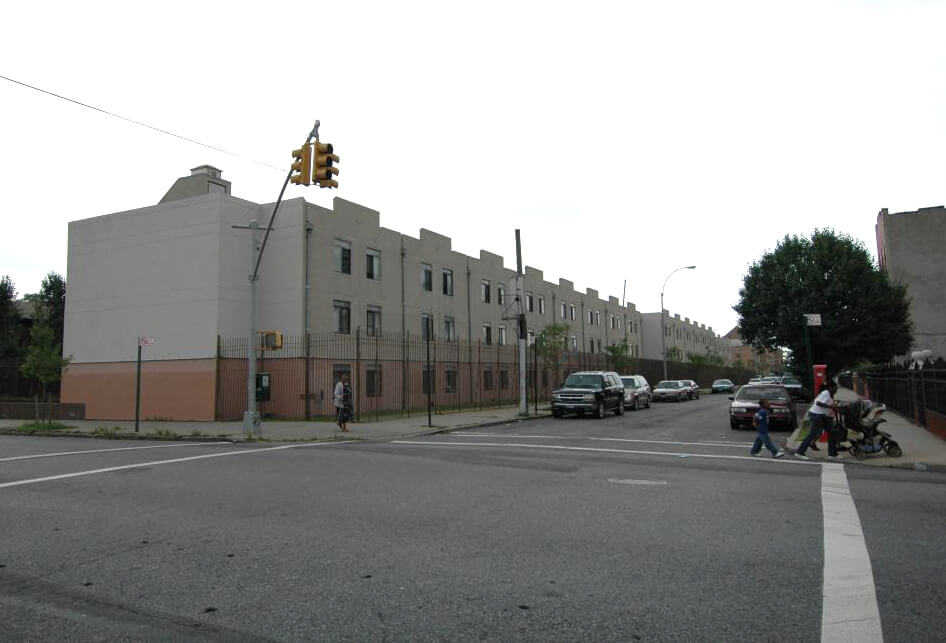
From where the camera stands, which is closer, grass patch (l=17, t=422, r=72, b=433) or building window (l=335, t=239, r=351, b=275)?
grass patch (l=17, t=422, r=72, b=433)

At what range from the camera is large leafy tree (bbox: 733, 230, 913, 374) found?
A: 31.5 metres

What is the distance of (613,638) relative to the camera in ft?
12.8

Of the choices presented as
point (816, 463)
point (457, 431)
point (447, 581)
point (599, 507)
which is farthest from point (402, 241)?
point (447, 581)

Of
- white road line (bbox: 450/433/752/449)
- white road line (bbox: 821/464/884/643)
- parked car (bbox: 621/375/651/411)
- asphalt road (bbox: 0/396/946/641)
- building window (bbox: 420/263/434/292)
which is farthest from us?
building window (bbox: 420/263/434/292)

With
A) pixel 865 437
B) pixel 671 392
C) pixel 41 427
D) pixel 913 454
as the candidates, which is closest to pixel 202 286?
pixel 41 427

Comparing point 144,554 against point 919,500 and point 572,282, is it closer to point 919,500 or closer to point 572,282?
point 919,500

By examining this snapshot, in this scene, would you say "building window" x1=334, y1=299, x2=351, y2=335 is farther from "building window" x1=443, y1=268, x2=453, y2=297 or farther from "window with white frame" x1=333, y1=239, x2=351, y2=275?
"building window" x1=443, y1=268, x2=453, y2=297

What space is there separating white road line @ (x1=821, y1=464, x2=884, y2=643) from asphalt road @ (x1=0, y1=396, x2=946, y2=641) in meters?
0.05

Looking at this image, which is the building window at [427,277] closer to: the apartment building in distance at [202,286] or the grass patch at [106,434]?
the apartment building in distance at [202,286]

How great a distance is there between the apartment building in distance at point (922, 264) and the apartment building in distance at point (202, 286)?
105ft

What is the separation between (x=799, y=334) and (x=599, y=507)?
2909cm

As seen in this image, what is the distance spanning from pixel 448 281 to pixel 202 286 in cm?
1451

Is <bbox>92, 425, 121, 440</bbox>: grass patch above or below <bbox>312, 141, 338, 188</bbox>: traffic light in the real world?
below

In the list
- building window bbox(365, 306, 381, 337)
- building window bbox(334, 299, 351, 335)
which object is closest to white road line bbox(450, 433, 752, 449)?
building window bbox(334, 299, 351, 335)
